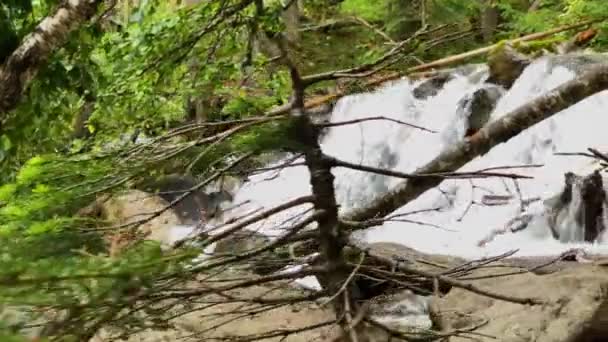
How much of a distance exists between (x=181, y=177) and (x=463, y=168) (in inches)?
266

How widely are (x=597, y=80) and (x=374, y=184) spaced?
17.2 feet

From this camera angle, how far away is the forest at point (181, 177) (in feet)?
4.67

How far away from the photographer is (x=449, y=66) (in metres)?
10.7

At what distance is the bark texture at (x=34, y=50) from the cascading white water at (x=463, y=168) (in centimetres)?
384

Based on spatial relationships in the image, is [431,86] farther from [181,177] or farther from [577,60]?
[181,177]

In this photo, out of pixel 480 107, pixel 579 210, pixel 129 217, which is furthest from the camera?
pixel 480 107

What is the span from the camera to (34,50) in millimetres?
3201

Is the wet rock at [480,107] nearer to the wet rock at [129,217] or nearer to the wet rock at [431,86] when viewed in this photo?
the wet rock at [431,86]

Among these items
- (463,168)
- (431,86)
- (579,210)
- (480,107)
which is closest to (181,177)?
(579,210)

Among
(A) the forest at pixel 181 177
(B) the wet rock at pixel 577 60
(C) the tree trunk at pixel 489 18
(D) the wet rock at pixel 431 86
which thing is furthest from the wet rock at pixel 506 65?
(C) the tree trunk at pixel 489 18

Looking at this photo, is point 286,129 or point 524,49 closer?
point 286,129

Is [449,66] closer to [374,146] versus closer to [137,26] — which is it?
[374,146]

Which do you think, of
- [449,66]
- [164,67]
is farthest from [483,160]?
[164,67]

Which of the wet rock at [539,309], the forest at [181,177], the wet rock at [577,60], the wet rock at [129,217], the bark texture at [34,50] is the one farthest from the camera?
the wet rock at [577,60]
